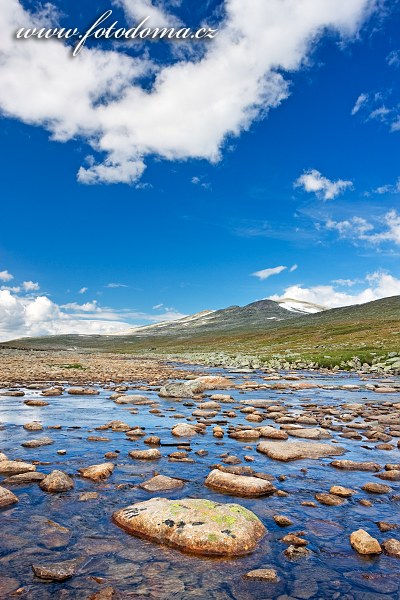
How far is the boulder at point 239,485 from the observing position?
945 cm

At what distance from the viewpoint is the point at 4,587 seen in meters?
5.66

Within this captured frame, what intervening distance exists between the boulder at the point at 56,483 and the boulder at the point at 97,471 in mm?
572

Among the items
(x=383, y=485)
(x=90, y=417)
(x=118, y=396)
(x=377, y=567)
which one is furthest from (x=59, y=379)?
(x=377, y=567)

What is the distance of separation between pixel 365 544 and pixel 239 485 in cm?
320

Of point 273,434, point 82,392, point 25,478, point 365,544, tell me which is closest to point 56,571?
point 25,478

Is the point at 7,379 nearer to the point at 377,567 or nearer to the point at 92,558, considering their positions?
the point at 92,558

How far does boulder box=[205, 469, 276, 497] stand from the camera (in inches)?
372

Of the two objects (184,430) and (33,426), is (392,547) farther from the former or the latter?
(33,426)

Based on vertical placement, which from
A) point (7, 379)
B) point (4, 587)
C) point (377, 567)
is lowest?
point (377, 567)

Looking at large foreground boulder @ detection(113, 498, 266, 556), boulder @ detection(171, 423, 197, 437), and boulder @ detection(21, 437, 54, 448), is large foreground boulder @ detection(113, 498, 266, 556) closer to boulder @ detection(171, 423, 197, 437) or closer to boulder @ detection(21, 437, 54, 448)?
boulder @ detection(21, 437, 54, 448)

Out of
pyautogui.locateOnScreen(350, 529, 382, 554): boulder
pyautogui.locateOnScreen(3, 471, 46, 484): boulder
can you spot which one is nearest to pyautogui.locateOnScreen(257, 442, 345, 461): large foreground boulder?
pyautogui.locateOnScreen(350, 529, 382, 554): boulder

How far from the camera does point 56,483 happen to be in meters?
9.45

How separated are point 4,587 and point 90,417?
13088 millimetres

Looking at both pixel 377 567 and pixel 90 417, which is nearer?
pixel 377 567
